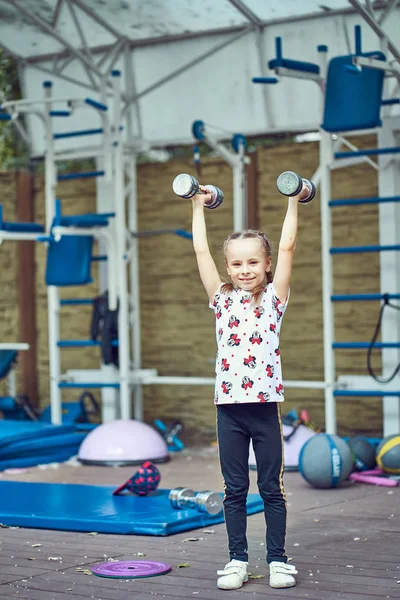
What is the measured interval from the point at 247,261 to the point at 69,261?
12.7 feet

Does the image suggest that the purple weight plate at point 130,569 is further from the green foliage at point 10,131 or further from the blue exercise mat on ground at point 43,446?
the green foliage at point 10,131

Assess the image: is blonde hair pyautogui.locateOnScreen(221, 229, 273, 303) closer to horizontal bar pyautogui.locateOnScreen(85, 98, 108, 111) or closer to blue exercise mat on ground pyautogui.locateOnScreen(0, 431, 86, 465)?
blue exercise mat on ground pyautogui.locateOnScreen(0, 431, 86, 465)

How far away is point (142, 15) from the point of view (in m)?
7.22

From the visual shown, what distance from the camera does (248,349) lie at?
330 cm

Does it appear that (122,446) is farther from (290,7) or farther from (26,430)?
(290,7)

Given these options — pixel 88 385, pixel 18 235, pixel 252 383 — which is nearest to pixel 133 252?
pixel 88 385

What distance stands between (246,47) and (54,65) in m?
1.55

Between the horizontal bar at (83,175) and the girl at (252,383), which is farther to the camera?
the horizontal bar at (83,175)

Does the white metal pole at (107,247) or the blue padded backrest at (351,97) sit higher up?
the blue padded backrest at (351,97)

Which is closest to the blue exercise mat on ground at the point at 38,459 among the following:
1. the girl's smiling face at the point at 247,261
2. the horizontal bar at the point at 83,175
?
the horizontal bar at the point at 83,175

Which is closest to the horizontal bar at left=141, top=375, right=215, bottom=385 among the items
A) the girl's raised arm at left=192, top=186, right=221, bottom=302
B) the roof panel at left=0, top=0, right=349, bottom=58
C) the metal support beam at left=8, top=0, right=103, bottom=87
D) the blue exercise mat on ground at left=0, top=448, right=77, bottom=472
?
the blue exercise mat on ground at left=0, top=448, right=77, bottom=472

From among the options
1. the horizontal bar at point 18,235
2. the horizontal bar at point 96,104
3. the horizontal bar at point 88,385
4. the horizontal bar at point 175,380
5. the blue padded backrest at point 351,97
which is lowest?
the horizontal bar at point 88,385

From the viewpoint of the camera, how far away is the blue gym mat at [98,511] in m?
4.25

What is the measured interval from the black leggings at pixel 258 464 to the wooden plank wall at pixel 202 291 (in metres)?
3.76
